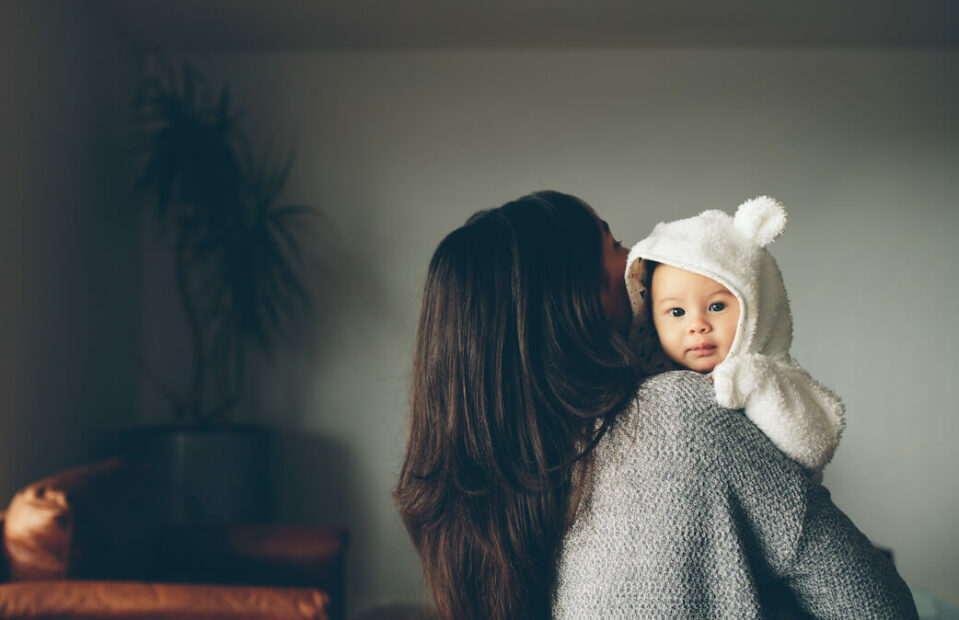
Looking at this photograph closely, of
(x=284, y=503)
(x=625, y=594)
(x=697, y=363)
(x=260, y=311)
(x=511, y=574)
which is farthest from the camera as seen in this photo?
(x=284, y=503)

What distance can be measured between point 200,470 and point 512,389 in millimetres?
2080

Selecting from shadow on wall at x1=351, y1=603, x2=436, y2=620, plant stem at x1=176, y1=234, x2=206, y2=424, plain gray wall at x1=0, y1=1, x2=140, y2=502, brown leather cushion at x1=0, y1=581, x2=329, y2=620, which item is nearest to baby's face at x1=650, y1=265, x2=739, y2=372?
brown leather cushion at x1=0, y1=581, x2=329, y2=620

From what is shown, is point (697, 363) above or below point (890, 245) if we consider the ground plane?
below

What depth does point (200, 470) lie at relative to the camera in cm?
258

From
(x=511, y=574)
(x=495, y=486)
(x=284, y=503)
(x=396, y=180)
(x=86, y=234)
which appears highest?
(x=396, y=180)

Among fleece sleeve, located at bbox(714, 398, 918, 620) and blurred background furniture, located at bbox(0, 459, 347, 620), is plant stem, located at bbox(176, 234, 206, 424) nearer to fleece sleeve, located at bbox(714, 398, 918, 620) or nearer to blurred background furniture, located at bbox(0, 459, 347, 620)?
blurred background furniture, located at bbox(0, 459, 347, 620)

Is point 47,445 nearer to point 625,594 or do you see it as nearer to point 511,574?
point 511,574

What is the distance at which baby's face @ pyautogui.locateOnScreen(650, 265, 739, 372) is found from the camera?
3.12 feet

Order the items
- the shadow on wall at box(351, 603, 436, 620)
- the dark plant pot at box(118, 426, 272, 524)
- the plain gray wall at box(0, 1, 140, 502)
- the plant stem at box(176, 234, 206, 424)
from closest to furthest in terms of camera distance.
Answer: the plain gray wall at box(0, 1, 140, 502) < the dark plant pot at box(118, 426, 272, 524) < the plant stem at box(176, 234, 206, 424) < the shadow on wall at box(351, 603, 436, 620)

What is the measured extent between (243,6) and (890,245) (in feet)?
9.58

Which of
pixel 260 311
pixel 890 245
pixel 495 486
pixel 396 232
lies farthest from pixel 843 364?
pixel 495 486

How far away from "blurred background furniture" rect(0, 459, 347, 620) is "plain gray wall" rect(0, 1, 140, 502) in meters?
0.52

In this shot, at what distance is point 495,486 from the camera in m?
0.88

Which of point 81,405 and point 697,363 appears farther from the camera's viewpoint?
point 81,405
